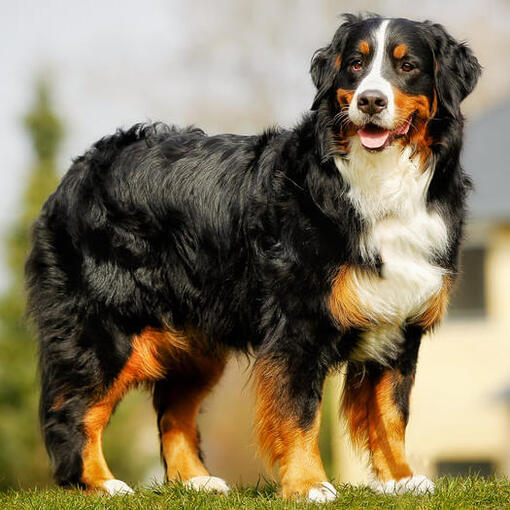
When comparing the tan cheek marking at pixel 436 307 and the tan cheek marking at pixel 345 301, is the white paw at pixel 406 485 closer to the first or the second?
the tan cheek marking at pixel 436 307

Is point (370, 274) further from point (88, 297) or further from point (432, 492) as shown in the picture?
point (88, 297)

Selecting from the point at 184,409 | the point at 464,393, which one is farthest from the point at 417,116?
the point at 464,393

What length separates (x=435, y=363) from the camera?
2106 cm

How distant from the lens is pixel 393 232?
591 cm

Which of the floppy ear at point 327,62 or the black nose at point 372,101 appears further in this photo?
the floppy ear at point 327,62

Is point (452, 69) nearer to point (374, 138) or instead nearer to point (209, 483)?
point (374, 138)

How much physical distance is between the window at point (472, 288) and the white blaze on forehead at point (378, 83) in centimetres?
1519

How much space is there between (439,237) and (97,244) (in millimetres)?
2135

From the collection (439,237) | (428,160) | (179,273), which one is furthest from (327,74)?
(179,273)

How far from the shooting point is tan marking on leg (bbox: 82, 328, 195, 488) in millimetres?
6411

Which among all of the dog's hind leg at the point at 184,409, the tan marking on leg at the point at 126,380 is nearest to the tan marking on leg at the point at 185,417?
the dog's hind leg at the point at 184,409

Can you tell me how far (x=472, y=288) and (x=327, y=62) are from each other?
607 inches

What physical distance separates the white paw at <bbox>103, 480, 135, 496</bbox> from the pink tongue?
2.44 m

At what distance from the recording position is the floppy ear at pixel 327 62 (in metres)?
5.98
